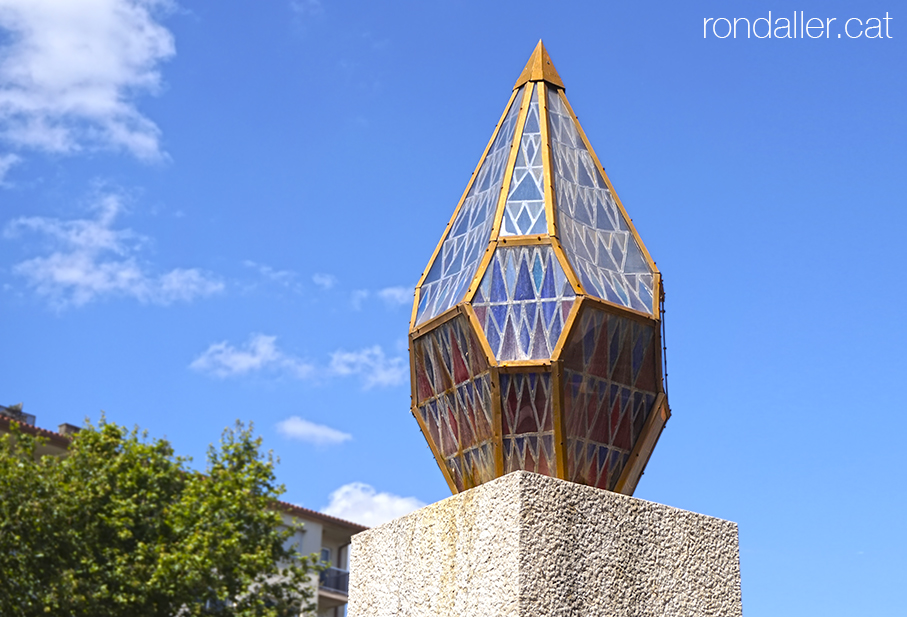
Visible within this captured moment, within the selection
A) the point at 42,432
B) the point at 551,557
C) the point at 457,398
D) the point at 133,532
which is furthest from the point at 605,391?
the point at 42,432

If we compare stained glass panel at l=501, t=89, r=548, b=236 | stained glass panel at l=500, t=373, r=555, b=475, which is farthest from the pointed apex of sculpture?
stained glass panel at l=500, t=373, r=555, b=475

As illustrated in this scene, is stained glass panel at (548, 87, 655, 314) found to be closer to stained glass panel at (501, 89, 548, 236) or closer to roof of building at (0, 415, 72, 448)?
stained glass panel at (501, 89, 548, 236)

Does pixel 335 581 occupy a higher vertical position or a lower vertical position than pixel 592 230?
higher

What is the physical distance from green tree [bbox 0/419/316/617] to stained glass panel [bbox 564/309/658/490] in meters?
11.9

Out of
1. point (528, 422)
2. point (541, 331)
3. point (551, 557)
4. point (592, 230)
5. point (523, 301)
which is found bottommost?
point (551, 557)

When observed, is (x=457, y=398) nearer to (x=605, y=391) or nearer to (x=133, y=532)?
(x=605, y=391)

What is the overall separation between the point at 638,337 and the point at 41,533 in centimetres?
1303

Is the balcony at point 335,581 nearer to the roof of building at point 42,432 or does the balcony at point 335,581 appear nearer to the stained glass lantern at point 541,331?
the roof of building at point 42,432

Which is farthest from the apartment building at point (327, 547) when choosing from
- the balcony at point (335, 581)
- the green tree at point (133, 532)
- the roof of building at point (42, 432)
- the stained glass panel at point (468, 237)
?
the stained glass panel at point (468, 237)

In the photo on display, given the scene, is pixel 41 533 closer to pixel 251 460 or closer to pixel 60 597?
pixel 60 597

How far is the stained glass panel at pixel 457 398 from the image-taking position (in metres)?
8.48

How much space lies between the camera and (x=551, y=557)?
7.61 meters

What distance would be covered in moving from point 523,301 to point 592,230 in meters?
1.02

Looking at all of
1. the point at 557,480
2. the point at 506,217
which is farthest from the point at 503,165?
the point at 557,480
